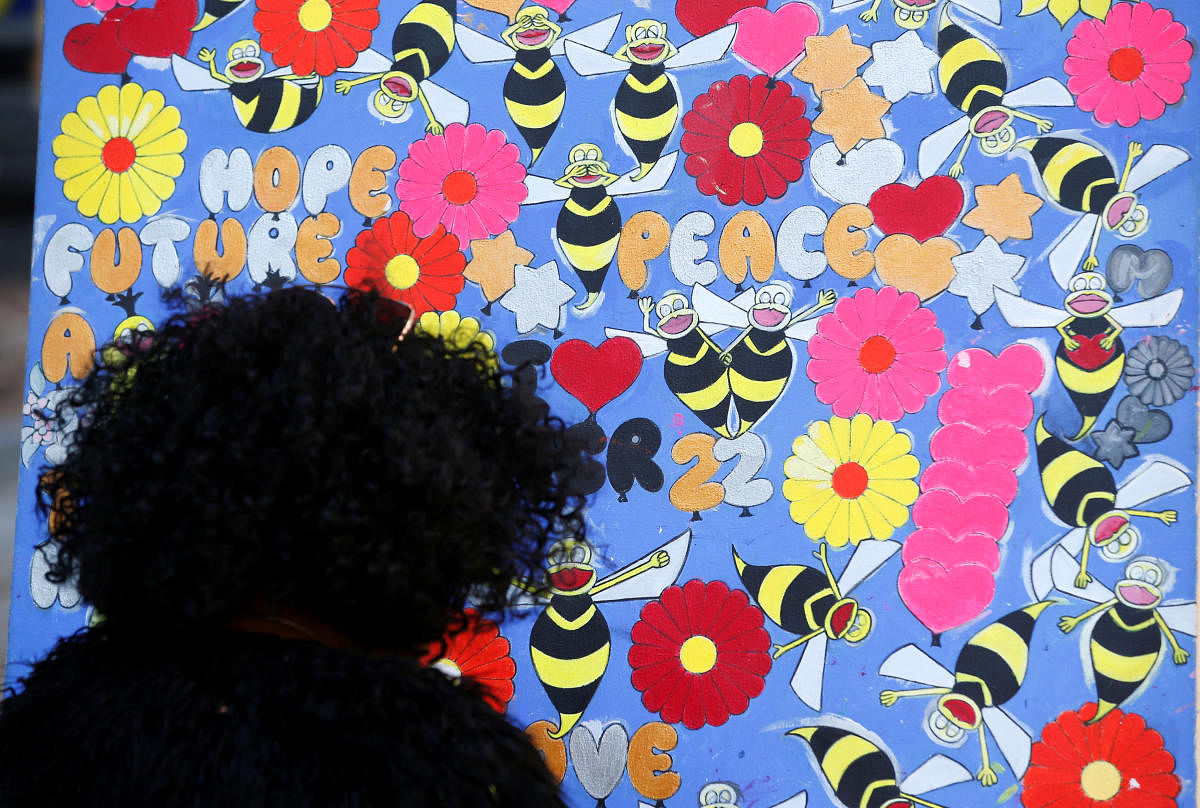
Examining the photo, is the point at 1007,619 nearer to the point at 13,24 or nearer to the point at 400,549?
the point at 400,549

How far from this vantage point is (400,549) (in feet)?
3.15

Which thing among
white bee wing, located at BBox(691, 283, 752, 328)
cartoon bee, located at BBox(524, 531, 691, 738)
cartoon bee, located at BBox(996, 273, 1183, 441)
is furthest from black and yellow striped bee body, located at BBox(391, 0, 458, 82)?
cartoon bee, located at BBox(996, 273, 1183, 441)

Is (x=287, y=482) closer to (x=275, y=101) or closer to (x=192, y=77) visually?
(x=275, y=101)

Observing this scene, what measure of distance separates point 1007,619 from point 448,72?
1193mm

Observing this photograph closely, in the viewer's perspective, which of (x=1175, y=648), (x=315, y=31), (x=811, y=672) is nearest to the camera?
(x=1175, y=648)

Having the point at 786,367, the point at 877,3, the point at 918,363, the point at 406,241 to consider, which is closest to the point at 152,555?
the point at 406,241

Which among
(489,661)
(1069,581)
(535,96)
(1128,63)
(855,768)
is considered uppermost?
(535,96)

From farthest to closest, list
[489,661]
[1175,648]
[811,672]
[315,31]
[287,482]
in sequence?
[315,31], [489,661], [811,672], [1175,648], [287,482]

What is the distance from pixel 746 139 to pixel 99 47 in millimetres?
1140

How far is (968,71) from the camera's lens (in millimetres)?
1423

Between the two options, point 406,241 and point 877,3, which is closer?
point 877,3

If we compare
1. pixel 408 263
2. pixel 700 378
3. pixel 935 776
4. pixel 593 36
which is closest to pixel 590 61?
pixel 593 36

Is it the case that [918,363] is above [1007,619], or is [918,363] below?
above

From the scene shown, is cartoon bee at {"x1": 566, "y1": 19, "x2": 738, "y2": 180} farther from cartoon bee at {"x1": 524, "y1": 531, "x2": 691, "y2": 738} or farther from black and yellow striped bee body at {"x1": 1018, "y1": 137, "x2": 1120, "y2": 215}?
cartoon bee at {"x1": 524, "y1": 531, "x2": 691, "y2": 738}
